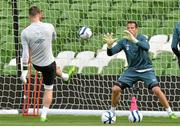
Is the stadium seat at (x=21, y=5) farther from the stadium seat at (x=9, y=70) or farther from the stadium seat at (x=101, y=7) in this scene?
the stadium seat at (x=101, y=7)

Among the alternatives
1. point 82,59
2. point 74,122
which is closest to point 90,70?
point 82,59

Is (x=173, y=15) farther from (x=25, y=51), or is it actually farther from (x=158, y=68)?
(x=25, y=51)

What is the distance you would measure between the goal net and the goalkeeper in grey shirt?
3.16 m

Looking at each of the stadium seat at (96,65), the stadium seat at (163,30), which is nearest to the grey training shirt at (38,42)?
the stadium seat at (96,65)

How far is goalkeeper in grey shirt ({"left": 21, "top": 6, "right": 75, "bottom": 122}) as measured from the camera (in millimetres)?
11373

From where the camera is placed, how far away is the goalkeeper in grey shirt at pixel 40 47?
1137 cm

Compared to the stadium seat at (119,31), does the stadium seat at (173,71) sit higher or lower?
lower

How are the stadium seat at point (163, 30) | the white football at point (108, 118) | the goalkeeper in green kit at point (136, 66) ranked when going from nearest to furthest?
the white football at point (108, 118)
the goalkeeper in green kit at point (136, 66)
the stadium seat at point (163, 30)

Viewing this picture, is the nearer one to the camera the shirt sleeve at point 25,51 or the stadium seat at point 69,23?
the shirt sleeve at point 25,51

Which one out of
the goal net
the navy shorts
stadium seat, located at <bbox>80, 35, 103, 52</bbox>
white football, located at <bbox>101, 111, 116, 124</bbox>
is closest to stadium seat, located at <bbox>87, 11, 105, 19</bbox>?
the goal net

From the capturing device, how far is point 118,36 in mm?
15438

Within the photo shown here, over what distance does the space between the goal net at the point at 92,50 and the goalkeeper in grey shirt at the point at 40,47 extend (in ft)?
10.4

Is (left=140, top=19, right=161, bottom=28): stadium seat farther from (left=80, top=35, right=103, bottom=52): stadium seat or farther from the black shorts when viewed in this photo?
the black shorts

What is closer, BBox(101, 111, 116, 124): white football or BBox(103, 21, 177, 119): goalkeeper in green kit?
BBox(101, 111, 116, 124): white football
